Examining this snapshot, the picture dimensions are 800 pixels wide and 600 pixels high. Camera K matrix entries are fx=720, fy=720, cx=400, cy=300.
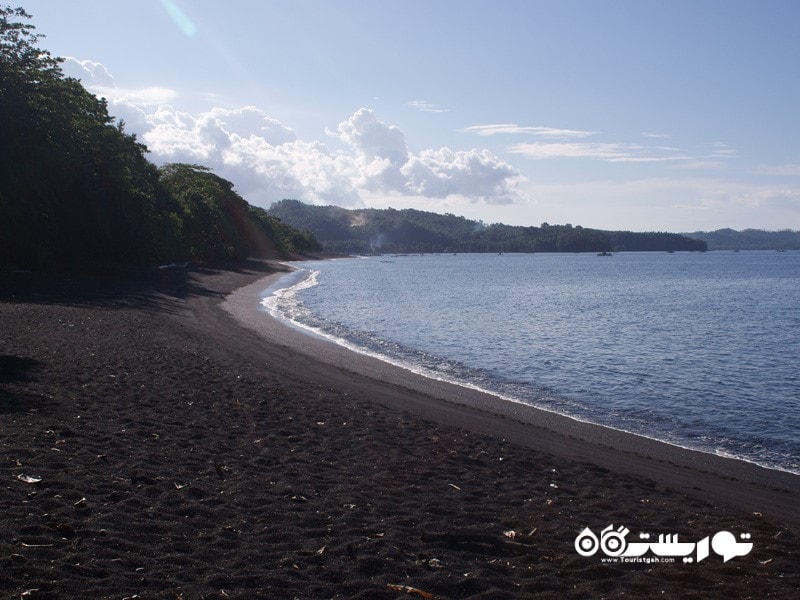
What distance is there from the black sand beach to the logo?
13cm

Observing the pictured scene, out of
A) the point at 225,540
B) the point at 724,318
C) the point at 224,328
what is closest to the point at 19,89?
the point at 224,328

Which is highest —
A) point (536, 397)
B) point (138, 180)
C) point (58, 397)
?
point (138, 180)

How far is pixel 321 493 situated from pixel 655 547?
349cm

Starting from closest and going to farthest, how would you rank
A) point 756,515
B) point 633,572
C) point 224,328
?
point 633,572 → point 756,515 → point 224,328

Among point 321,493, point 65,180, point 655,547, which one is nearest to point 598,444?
point 655,547

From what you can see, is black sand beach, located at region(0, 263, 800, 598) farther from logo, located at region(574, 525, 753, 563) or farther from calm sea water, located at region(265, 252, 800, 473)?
calm sea water, located at region(265, 252, 800, 473)

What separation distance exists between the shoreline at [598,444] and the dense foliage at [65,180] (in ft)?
68.0

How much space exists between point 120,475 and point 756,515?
7.40m

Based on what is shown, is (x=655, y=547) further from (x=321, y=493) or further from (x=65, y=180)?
(x=65, y=180)

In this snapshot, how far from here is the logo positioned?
6.99m

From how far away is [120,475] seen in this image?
24.2ft

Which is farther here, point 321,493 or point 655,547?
point 321,493

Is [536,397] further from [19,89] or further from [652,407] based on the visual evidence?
[19,89]

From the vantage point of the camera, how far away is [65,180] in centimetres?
3866
